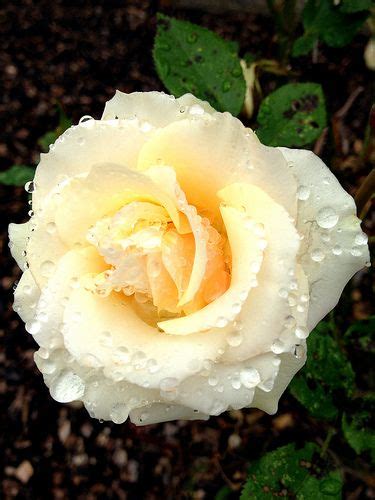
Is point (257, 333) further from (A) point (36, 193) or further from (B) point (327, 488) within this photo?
(B) point (327, 488)

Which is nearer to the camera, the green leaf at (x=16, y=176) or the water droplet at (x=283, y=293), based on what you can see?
the water droplet at (x=283, y=293)

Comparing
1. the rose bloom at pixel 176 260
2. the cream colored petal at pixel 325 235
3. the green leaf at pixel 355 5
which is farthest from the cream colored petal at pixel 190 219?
the green leaf at pixel 355 5

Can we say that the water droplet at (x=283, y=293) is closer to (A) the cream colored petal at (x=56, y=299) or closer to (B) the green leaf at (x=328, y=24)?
(A) the cream colored petal at (x=56, y=299)

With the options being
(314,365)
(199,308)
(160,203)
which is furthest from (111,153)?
(314,365)

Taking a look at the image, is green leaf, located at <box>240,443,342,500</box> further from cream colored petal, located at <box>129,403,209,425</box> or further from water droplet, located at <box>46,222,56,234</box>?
water droplet, located at <box>46,222,56,234</box>

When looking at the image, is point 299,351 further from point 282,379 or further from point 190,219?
point 190,219

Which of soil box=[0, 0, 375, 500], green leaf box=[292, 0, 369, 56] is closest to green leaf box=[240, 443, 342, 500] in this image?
soil box=[0, 0, 375, 500]
